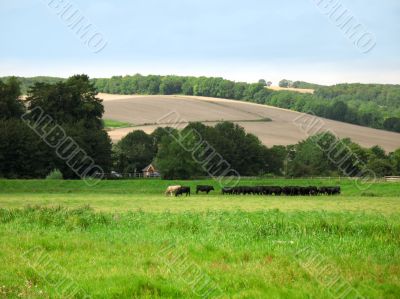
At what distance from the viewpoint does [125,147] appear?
11756 centimetres

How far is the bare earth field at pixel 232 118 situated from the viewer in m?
135

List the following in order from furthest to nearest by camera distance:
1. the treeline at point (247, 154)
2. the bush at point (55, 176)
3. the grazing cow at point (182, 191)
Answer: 1. the treeline at point (247, 154)
2. the bush at point (55, 176)
3. the grazing cow at point (182, 191)

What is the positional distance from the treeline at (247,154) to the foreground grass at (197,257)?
2685 inches

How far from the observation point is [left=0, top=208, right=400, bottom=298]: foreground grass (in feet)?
40.1

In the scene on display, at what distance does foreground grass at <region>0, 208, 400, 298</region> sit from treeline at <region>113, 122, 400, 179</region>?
68207mm

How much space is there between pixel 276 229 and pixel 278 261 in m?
5.65

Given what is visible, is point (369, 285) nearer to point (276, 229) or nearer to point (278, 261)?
point (278, 261)

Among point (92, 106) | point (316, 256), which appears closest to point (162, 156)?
point (92, 106)

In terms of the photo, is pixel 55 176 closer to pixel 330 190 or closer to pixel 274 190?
pixel 274 190

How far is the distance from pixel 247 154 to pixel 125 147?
22.6 metres

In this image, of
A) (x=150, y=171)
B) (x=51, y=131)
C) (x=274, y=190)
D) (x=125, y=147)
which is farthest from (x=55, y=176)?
(x=125, y=147)

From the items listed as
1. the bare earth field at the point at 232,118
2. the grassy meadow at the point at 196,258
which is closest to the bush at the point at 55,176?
the bare earth field at the point at 232,118

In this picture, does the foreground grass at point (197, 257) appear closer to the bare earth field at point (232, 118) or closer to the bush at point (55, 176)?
the bush at point (55, 176)

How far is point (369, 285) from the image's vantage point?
12.5 m
